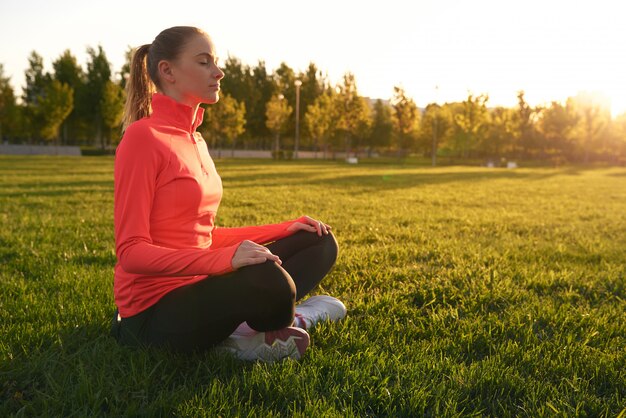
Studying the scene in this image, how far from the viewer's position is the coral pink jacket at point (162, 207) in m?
2.17

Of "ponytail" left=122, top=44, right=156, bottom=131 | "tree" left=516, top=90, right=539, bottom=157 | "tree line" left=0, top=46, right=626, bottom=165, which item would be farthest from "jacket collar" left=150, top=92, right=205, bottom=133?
"tree" left=516, top=90, right=539, bottom=157

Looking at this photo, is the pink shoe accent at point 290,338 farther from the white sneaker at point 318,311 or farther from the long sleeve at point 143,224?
the long sleeve at point 143,224

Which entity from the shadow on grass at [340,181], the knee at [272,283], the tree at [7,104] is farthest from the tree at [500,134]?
the knee at [272,283]

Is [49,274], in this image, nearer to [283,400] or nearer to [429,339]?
[283,400]

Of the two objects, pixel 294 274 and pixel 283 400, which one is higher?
pixel 294 274

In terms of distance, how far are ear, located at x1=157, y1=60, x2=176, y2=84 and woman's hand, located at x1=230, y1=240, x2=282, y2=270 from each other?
966 millimetres

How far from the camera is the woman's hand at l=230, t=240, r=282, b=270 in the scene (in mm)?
2104

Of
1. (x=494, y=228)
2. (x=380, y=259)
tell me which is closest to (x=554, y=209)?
(x=494, y=228)

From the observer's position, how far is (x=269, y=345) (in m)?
2.61

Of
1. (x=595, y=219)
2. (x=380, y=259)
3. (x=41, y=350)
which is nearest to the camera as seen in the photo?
(x=41, y=350)

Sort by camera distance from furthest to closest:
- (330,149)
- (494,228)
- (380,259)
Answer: (330,149)
(494,228)
(380,259)

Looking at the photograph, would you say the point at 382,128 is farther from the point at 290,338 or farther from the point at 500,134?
the point at 290,338

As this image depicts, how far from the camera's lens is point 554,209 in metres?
10.9

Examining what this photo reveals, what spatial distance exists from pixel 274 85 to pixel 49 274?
60354 millimetres
